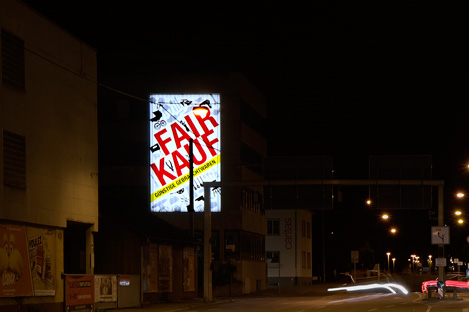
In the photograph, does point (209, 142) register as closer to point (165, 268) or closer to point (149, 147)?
point (149, 147)

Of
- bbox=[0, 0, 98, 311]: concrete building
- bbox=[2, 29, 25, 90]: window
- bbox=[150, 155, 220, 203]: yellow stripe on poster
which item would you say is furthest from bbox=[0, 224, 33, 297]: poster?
bbox=[150, 155, 220, 203]: yellow stripe on poster

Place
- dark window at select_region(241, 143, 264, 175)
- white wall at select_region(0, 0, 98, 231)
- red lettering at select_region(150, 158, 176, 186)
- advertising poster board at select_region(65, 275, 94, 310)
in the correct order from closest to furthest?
white wall at select_region(0, 0, 98, 231) → advertising poster board at select_region(65, 275, 94, 310) → red lettering at select_region(150, 158, 176, 186) → dark window at select_region(241, 143, 264, 175)

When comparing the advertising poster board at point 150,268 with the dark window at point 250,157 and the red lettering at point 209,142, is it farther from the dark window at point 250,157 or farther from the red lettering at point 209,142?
the dark window at point 250,157

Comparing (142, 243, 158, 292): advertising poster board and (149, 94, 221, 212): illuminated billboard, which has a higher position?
(149, 94, 221, 212): illuminated billboard

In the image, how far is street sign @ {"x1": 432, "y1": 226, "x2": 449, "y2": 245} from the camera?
147 ft

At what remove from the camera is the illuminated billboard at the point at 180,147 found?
209 ft

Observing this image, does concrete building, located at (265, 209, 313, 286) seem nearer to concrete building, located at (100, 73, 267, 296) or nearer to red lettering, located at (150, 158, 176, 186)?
concrete building, located at (100, 73, 267, 296)

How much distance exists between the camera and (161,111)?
212 feet

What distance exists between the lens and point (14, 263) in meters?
28.5

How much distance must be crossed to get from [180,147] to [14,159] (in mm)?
35053

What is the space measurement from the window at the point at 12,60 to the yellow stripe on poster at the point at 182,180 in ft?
113

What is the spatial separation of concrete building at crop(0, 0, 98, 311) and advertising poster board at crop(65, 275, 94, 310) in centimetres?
36

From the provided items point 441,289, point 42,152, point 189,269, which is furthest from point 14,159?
point 441,289

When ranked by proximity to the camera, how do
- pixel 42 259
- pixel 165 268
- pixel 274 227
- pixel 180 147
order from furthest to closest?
pixel 274 227, pixel 180 147, pixel 165 268, pixel 42 259
